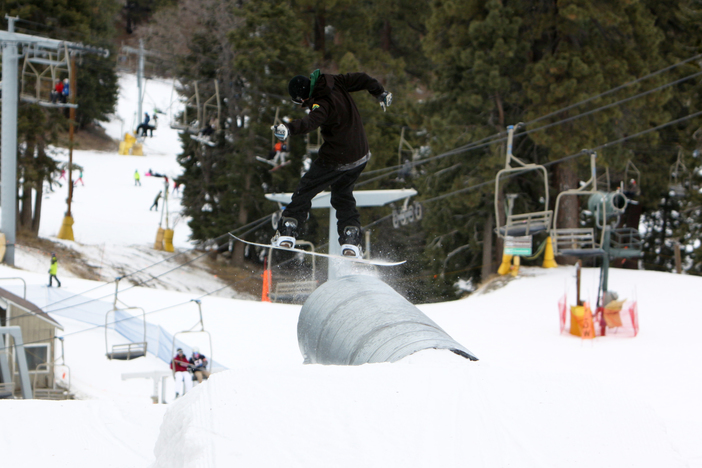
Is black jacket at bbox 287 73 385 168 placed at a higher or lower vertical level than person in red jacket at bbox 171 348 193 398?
higher

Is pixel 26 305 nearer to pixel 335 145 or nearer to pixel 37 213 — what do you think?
pixel 335 145

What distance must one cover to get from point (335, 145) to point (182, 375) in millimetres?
8020

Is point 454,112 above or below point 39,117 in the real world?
above

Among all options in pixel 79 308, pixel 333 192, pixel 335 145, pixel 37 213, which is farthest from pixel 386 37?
pixel 335 145

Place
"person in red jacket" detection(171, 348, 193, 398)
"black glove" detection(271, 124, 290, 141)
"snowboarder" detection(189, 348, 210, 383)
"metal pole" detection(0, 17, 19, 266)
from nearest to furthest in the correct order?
"black glove" detection(271, 124, 290, 141), "person in red jacket" detection(171, 348, 193, 398), "snowboarder" detection(189, 348, 210, 383), "metal pole" detection(0, 17, 19, 266)

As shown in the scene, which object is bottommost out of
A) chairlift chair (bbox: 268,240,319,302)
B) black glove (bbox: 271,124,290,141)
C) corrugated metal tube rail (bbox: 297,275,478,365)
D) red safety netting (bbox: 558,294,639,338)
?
red safety netting (bbox: 558,294,639,338)

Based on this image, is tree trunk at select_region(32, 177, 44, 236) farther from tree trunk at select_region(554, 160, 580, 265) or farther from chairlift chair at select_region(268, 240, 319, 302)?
tree trunk at select_region(554, 160, 580, 265)

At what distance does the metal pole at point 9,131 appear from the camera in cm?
2188

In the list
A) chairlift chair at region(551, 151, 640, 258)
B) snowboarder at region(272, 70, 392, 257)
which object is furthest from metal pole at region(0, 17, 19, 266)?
snowboarder at region(272, 70, 392, 257)

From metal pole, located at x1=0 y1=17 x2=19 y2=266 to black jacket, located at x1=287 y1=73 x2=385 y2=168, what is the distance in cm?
1911

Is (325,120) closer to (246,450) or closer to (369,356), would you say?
(369,356)

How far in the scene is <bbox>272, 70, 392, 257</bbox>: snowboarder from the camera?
5617mm

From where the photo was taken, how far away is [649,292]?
1912cm

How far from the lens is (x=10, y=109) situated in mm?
22453
